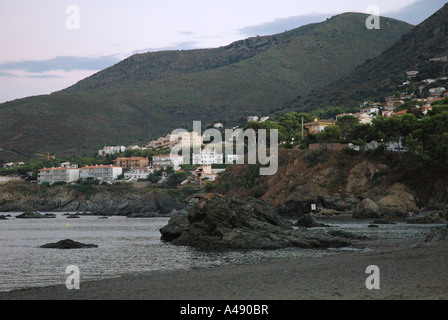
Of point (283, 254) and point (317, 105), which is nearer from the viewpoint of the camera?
point (283, 254)

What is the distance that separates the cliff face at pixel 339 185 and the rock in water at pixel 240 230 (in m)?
29.1

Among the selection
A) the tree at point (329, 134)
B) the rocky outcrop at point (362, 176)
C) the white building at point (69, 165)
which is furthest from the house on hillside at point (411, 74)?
the white building at point (69, 165)

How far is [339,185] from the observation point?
8125 cm

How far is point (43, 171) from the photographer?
525 ft

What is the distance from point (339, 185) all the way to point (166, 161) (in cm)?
10692

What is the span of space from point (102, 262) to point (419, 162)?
5300 cm

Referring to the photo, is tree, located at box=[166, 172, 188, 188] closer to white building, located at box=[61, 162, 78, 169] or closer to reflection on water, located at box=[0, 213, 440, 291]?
white building, located at box=[61, 162, 78, 169]

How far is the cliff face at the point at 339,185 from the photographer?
230ft

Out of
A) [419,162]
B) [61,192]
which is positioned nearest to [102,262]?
[419,162]

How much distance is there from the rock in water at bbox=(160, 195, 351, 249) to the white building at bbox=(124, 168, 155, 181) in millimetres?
119974

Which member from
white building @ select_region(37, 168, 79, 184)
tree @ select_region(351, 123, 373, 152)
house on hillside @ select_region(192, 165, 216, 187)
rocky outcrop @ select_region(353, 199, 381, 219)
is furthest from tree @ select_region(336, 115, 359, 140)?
white building @ select_region(37, 168, 79, 184)

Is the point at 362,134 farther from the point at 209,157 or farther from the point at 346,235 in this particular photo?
the point at 209,157
